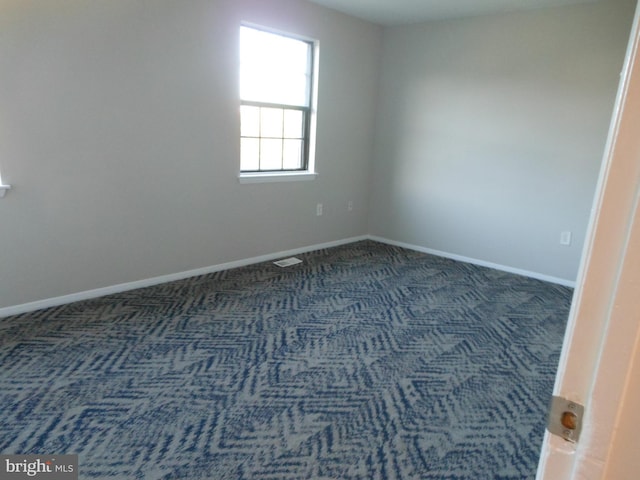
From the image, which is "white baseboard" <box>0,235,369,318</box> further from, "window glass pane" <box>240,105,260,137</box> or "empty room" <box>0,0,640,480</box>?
"window glass pane" <box>240,105,260,137</box>

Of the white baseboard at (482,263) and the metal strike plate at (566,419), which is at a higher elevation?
the metal strike plate at (566,419)

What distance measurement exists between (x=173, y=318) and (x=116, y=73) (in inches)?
70.1

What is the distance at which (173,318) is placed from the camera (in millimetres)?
3043

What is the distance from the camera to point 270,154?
4387 millimetres

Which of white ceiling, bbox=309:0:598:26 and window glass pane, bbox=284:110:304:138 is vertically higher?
white ceiling, bbox=309:0:598:26

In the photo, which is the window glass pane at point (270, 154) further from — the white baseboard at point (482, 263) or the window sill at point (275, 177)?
the white baseboard at point (482, 263)

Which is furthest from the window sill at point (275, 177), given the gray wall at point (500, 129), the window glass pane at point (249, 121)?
the gray wall at point (500, 129)

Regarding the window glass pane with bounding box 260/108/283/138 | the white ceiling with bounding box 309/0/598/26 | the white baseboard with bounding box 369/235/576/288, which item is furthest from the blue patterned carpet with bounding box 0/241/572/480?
the white ceiling with bounding box 309/0/598/26

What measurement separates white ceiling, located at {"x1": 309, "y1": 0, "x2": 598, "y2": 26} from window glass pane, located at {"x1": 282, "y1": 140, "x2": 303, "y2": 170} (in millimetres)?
1350

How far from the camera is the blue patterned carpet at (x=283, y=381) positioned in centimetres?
182

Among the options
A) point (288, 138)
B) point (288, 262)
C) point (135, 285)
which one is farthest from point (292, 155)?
point (135, 285)

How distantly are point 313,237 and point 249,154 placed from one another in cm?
124

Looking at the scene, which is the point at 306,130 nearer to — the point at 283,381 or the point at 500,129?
the point at 500,129

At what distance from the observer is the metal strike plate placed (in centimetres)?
56
